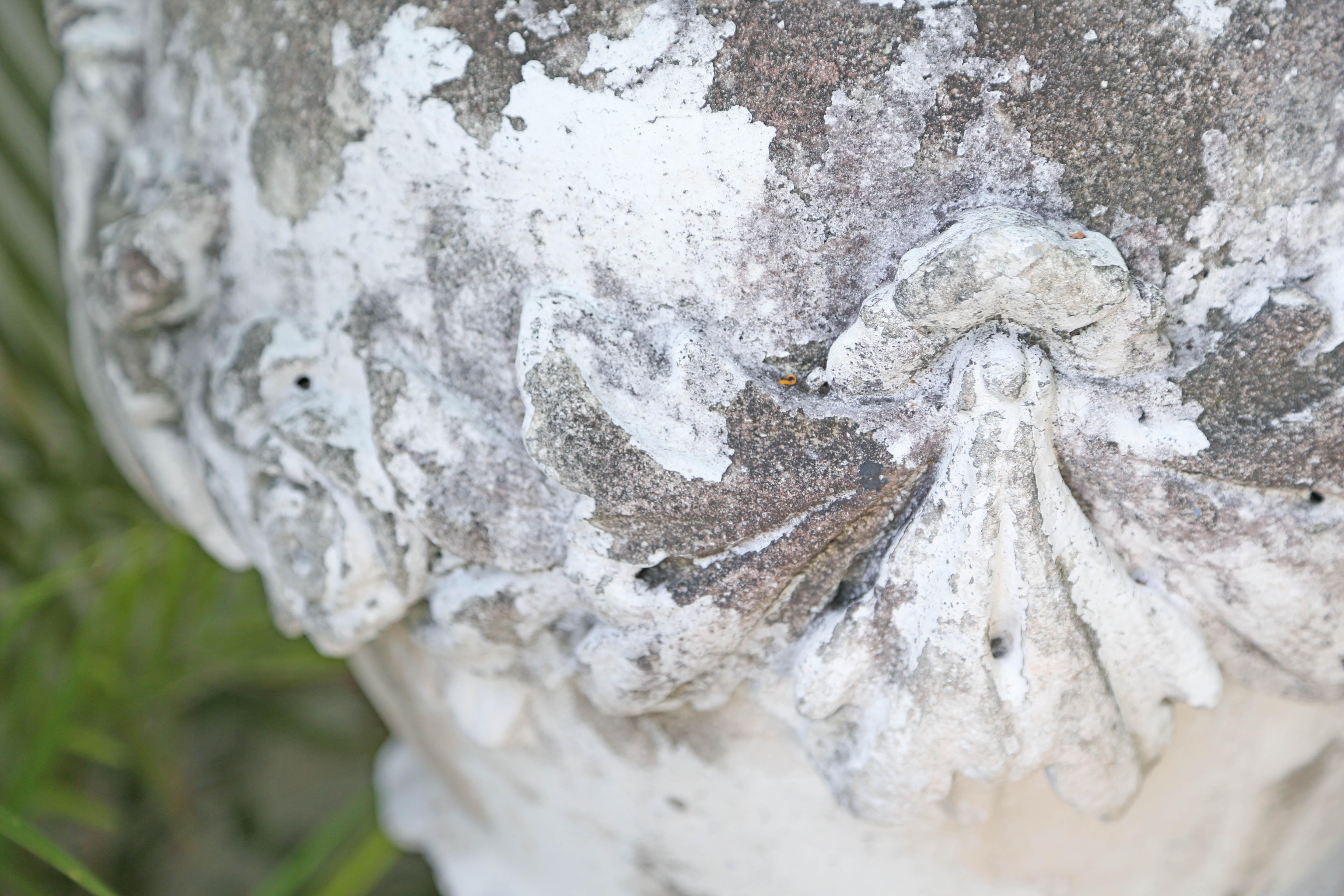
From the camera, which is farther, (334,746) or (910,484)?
(334,746)

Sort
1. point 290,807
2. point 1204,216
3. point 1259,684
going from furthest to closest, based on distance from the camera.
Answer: point 290,807 → point 1259,684 → point 1204,216

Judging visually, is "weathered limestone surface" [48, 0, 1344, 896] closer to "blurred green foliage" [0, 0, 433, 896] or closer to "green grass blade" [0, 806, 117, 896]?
Answer: "green grass blade" [0, 806, 117, 896]

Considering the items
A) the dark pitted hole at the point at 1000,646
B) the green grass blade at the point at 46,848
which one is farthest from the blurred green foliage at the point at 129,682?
the dark pitted hole at the point at 1000,646

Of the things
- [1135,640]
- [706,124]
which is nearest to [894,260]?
Answer: [706,124]

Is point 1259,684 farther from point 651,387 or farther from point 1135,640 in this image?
point 651,387

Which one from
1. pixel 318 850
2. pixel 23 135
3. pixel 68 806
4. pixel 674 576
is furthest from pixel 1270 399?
pixel 23 135

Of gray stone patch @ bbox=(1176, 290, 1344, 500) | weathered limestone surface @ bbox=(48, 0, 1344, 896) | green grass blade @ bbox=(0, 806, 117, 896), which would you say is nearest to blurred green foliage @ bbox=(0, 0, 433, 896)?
green grass blade @ bbox=(0, 806, 117, 896)
